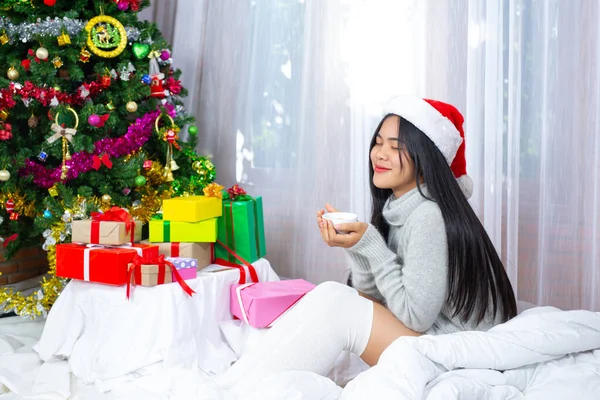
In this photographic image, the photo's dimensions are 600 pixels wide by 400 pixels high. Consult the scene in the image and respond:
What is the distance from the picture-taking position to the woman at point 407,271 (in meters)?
1.30

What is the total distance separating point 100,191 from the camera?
2.08 m

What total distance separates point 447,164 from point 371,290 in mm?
402

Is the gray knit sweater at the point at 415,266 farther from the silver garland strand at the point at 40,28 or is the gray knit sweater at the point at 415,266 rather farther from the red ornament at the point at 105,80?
the silver garland strand at the point at 40,28

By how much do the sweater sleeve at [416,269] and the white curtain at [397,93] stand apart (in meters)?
0.79

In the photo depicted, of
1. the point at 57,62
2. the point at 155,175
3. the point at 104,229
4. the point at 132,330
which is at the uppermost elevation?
the point at 57,62

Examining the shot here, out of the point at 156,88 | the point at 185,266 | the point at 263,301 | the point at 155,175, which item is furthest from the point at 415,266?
the point at 156,88

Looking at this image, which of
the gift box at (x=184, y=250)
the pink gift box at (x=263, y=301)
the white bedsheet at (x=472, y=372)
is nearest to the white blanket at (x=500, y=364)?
the white bedsheet at (x=472, y=372)

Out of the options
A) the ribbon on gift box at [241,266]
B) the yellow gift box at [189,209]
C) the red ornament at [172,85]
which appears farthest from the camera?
the red ornament at [172,85]

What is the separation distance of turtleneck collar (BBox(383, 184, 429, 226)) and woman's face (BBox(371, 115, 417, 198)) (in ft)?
0.12

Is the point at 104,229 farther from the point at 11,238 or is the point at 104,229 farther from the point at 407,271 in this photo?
the point at 407,271

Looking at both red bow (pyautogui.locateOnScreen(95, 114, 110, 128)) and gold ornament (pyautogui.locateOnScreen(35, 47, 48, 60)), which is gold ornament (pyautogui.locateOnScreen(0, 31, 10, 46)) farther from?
red bow (pyautogui.locateOnScreen(95, 114, 110, 128))

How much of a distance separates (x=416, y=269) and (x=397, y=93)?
1116mm

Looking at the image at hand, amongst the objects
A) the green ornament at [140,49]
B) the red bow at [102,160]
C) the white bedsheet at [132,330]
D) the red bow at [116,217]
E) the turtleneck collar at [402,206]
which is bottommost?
the white bedsheet at [132,330]

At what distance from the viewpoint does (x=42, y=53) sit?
1.93 m
